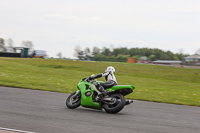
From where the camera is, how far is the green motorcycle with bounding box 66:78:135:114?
8.96 meters

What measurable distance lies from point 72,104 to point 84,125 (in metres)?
2.87

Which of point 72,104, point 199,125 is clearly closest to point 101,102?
point 72,104

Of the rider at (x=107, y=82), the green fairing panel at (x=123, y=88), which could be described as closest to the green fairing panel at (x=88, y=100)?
the rider at (x=107, y=82)

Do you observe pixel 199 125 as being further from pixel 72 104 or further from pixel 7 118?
pixel 7 118

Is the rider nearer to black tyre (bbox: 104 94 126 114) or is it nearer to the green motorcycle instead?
the green motorcycle

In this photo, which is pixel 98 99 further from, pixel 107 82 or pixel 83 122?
pixel 83 122

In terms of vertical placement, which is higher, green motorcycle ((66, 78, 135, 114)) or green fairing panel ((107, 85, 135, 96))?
green fairing panel ((107, 85, 135, 96))

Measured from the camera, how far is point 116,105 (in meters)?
9.01

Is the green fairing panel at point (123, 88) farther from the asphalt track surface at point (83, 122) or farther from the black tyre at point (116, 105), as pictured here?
the asphalt track surface at point (83, 122)

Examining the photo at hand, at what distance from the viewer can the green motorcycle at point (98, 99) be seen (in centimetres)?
896

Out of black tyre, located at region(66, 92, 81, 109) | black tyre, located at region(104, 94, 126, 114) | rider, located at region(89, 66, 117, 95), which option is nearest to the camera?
black tyre, located at region(104, 94, 126, 114)

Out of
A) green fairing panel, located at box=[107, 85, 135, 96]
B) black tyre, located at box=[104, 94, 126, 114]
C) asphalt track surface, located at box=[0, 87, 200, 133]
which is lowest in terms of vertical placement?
asphalt track surface, located at box=[0, 87, 200, 133]

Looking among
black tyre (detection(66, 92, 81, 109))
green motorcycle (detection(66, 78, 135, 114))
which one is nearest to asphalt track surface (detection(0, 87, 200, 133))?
green motorcycle (detection(66, 78, 135, 114))

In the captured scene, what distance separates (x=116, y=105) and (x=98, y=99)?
0.70 m
